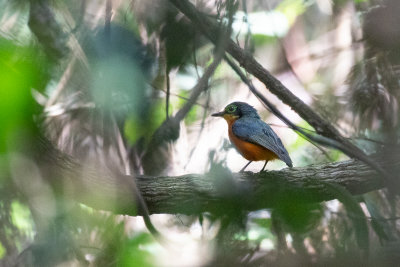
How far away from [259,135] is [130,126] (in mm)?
2440

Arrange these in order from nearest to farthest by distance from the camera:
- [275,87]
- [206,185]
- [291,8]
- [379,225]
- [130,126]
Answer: [130,126]
[379,225]
[206,185]
[275,87]
[291,8]

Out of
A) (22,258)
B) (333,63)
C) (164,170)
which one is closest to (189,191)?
(164,170)

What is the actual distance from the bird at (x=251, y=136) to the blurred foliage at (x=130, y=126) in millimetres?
635

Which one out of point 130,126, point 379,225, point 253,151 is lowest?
point 379,225

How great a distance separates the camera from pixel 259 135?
15.2ft

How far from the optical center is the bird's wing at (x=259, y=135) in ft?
14.1

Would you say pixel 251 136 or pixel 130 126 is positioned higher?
pixel 251 136

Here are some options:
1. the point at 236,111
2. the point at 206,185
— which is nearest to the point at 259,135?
the point at 236,111

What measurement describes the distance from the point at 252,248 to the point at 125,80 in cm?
103

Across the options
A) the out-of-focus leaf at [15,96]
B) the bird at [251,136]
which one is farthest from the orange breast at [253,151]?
the out-of-focus leaf at [15,96]

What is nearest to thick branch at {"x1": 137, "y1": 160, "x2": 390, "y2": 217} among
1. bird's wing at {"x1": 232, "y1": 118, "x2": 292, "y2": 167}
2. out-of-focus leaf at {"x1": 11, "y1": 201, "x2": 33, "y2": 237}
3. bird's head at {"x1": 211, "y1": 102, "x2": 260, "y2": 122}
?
bird's wing at {"x1": 232, "y1": 118, "x2": 292, "y2": 167}

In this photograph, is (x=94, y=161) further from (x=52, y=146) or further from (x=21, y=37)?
(x=21, y=37)

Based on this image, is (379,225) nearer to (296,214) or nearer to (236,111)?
(296,214)

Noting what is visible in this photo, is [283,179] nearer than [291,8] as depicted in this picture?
Yes
